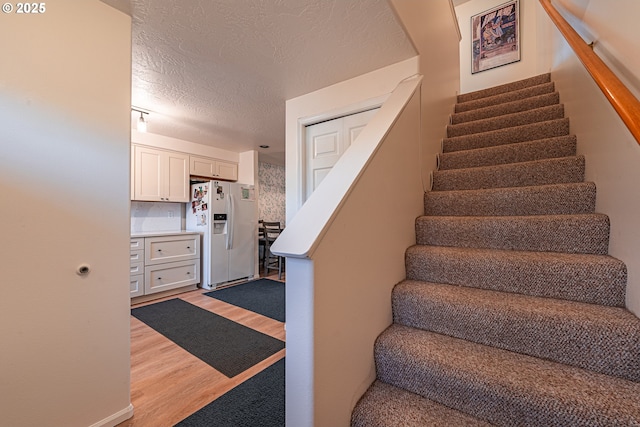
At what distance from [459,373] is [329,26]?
6.22 feet

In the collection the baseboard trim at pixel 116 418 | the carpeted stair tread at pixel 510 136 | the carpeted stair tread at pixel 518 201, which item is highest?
the carpeted stair tread at pixel 510 136

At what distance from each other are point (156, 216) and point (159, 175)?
0.72 m

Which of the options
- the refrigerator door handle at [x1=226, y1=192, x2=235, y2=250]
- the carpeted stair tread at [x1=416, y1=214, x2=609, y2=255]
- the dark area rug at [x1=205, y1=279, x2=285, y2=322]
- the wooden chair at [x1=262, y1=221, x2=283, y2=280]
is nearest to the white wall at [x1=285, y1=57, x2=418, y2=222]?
the carpeted stair tread at [x1=416, y1=214, x2=609, y2=255]

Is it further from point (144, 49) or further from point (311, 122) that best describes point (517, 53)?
point (144, 49)

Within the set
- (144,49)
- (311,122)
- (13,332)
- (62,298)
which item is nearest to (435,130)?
(311,122)

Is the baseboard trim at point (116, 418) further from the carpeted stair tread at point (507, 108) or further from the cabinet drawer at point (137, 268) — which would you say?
the carpeted stair tread at point (507, 108)

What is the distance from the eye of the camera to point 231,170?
15.1 feet

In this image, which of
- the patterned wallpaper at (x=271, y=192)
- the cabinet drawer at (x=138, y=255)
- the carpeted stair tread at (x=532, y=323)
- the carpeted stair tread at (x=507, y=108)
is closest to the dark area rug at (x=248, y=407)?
the carpeted stair tread at (x=532, y=323)

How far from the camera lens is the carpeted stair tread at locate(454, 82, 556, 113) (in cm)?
238

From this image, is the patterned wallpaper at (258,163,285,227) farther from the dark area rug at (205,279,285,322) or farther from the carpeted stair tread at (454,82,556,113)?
the carpeted stair tread at (454,82,556,113)

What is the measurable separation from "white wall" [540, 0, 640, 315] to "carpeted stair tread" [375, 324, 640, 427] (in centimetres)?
37

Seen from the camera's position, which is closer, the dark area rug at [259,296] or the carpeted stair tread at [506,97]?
the carpeted stair tread at [506,97]

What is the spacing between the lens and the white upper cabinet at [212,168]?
407cm

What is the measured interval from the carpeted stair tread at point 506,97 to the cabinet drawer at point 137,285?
4472 mm
